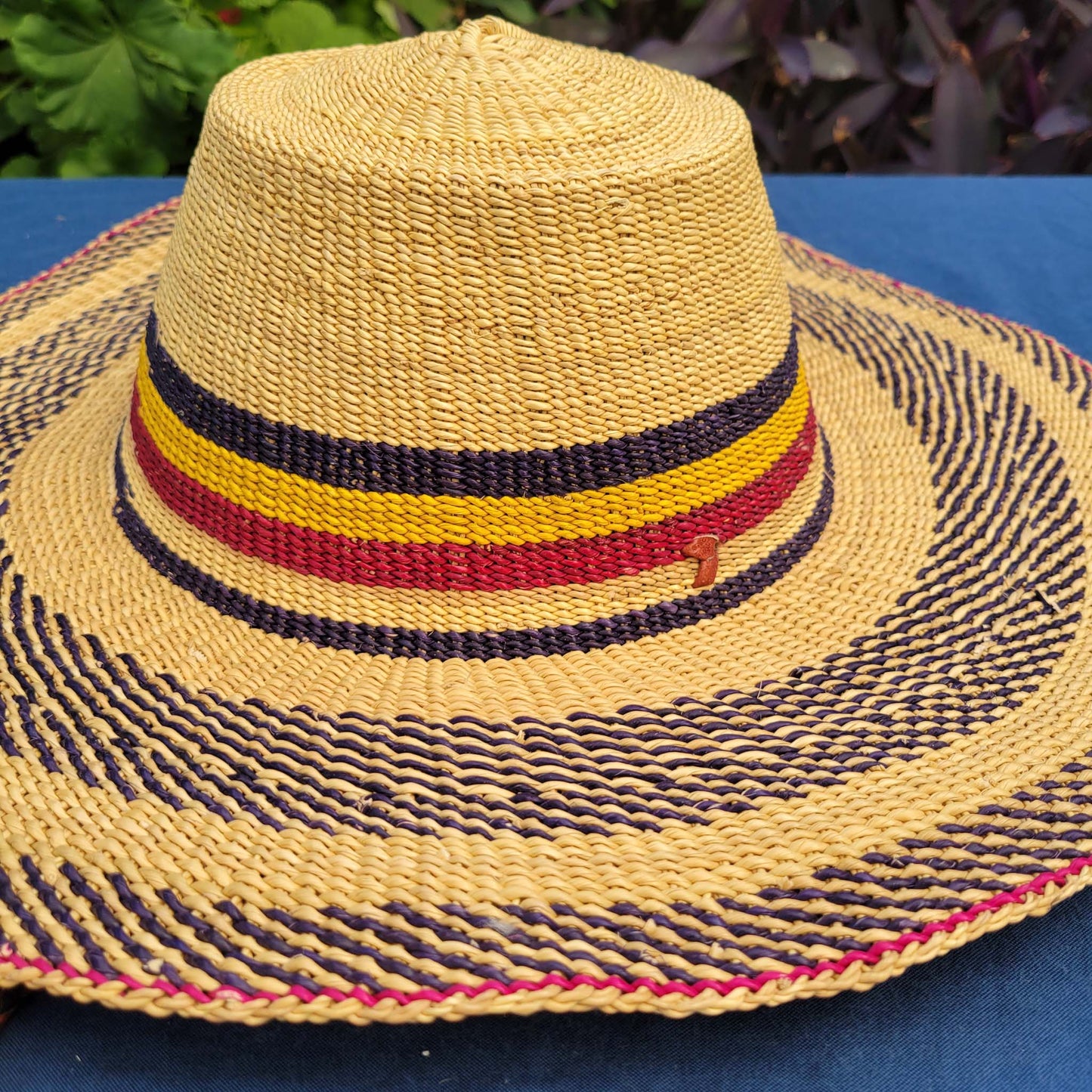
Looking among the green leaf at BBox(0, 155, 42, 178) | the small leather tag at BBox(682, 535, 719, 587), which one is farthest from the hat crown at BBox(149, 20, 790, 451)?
the green leaf at BBox(0, 155, 42, 178)

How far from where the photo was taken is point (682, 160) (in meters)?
0.77

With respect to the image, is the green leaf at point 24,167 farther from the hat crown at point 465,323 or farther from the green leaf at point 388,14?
the hat crown at point 465,323

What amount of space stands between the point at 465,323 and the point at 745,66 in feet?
6.97

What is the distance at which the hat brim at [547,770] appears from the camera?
1.97 ft

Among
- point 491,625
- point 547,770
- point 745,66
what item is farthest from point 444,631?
point 745,66

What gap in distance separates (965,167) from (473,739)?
87.7 inches

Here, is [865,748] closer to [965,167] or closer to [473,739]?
[473,739]

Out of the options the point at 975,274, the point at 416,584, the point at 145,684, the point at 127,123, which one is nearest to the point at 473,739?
the point at 416,584

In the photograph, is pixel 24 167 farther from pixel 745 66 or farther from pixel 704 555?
pixel 704 555

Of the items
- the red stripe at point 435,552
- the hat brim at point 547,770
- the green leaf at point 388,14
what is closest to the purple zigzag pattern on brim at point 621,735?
the hat brim at point 547,770

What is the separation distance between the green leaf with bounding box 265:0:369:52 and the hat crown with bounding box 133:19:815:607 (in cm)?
142

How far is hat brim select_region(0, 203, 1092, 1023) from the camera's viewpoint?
0.60 m

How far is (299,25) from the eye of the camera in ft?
6.92

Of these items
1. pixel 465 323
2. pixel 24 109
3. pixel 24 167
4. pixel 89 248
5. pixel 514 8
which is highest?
pixel 465 323
